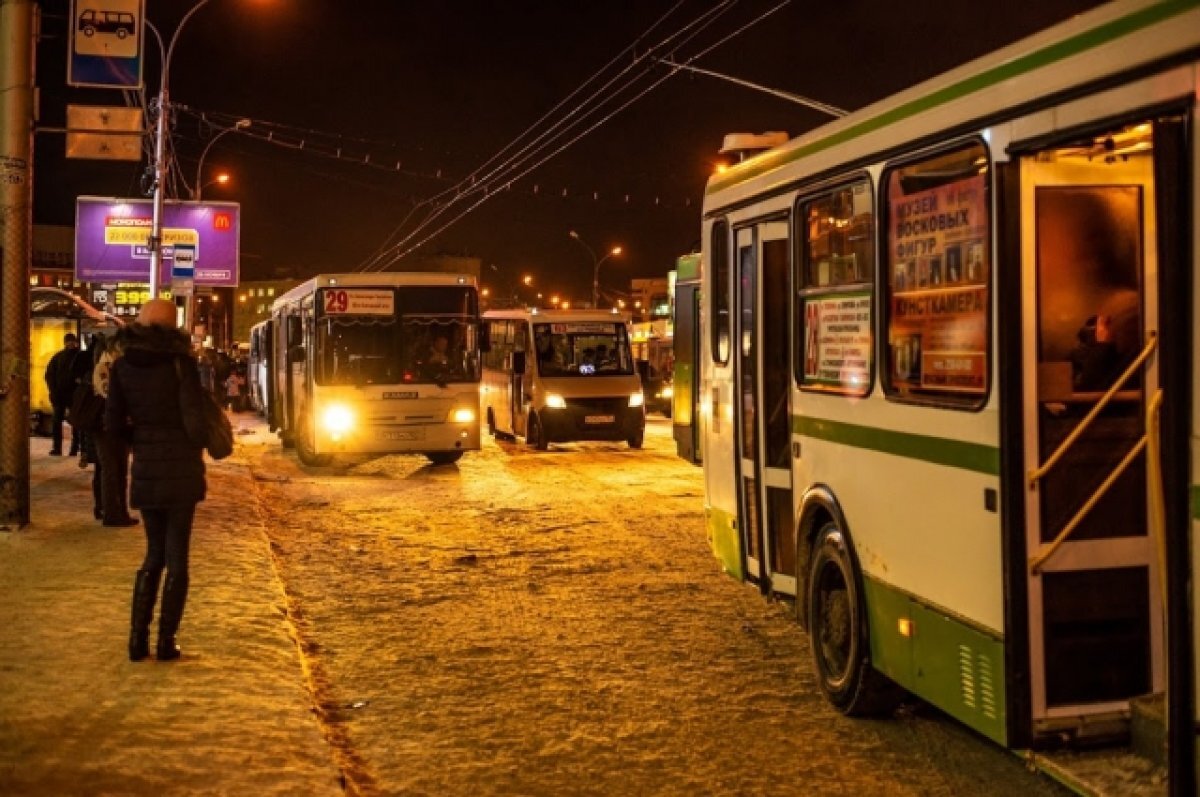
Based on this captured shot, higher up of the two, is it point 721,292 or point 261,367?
point 261,367

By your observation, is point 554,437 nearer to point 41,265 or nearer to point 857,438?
point 857,438

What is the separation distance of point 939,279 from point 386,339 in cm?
1595

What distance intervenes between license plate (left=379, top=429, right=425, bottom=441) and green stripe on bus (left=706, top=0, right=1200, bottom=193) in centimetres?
1384

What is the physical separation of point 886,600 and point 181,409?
12.4 ft

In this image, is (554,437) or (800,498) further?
(554,437)

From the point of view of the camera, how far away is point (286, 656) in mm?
8266

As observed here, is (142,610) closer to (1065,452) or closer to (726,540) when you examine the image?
(726,540)

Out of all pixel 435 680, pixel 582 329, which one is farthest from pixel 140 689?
pixel 582 329

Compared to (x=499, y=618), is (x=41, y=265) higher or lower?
higher

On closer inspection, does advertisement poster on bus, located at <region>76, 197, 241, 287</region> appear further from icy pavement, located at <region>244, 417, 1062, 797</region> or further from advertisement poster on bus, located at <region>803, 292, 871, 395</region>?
advertisement poster on bus, located at <region>803, 292, 871, 395</region>

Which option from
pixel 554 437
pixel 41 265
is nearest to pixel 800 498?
pixel 554 437

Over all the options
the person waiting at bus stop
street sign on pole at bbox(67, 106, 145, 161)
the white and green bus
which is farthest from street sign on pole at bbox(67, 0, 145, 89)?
the white and green bus

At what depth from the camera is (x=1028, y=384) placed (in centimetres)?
525

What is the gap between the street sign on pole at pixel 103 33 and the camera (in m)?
14.4
